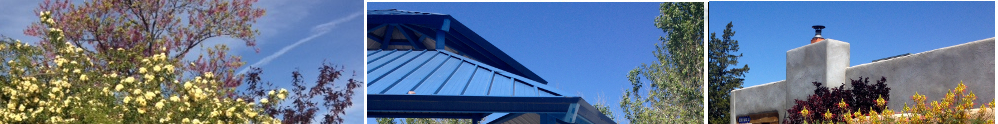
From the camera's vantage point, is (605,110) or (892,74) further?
(605,110)

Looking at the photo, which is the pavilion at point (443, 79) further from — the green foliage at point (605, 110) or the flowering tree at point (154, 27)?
the flowering tree at point (154, 27)

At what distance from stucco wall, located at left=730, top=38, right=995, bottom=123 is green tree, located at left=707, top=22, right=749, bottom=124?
216mm

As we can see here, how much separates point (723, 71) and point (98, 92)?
785 centimetres

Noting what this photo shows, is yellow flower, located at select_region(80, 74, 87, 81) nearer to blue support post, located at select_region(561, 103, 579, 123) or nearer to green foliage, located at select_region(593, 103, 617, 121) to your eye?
blue support post, located at select_region(561, 103, 579, 123)

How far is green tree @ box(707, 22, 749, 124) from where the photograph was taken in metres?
11.2

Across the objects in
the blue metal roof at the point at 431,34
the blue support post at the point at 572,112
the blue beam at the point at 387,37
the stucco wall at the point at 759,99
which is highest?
the blue metal roof at the point at 431,34

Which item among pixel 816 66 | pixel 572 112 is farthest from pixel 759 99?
pixel 572 112

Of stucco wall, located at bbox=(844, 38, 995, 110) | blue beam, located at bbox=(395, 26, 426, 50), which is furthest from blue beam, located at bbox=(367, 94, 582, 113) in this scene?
stucco wall, located at bbox=(844, 38, 995, 110)

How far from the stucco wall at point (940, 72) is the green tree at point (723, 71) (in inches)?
87.4

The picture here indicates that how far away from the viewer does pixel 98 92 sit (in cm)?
654

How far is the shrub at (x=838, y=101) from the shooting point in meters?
9.20

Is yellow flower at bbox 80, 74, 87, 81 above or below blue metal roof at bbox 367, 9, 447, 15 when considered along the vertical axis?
below

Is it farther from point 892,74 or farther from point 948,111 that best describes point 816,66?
point 948,111

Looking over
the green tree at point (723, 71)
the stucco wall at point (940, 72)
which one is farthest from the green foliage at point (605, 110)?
the stucco wall at point (940, 72)
